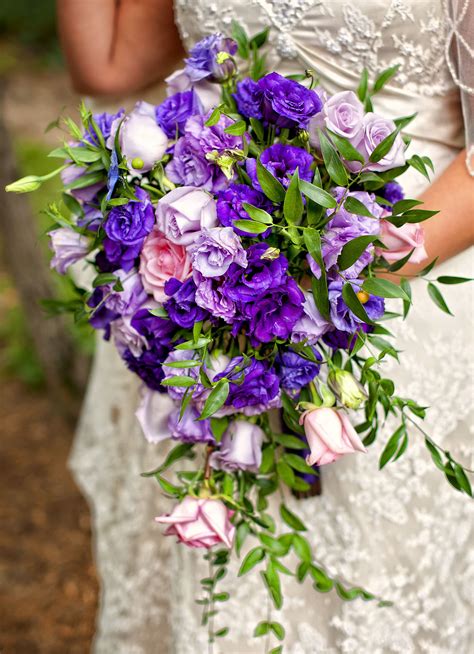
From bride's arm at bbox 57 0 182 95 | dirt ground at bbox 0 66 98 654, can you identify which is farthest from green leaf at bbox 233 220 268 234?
dirt ground at bbox 0 66 98 654

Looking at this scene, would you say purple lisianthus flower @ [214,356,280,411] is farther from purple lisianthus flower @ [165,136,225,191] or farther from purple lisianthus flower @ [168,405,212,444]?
purple lisianthus flower @ [165,136,225,191]

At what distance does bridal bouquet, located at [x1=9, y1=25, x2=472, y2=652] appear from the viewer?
106 cm

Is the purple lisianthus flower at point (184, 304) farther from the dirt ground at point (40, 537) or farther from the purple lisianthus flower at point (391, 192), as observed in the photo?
the dirt ground at point (40, 537)

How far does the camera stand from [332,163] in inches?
42.4

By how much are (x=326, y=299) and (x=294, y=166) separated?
0.63ft

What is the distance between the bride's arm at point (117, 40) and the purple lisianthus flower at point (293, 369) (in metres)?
0.90

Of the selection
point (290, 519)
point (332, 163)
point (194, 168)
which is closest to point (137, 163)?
point (194, 168)

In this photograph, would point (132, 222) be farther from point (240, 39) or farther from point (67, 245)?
point (240, 39)

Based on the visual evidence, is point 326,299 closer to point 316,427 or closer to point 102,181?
point 316,427

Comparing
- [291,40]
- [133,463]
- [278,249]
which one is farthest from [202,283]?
[133,463]

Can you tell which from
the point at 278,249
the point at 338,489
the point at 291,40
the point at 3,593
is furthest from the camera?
the point at 3,593

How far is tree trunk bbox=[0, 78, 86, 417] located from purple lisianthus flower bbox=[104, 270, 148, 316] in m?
1.73

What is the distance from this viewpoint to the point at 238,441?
1.23 m

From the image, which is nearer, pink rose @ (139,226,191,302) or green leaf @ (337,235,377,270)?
green leaf @ (337,235,377,270)
